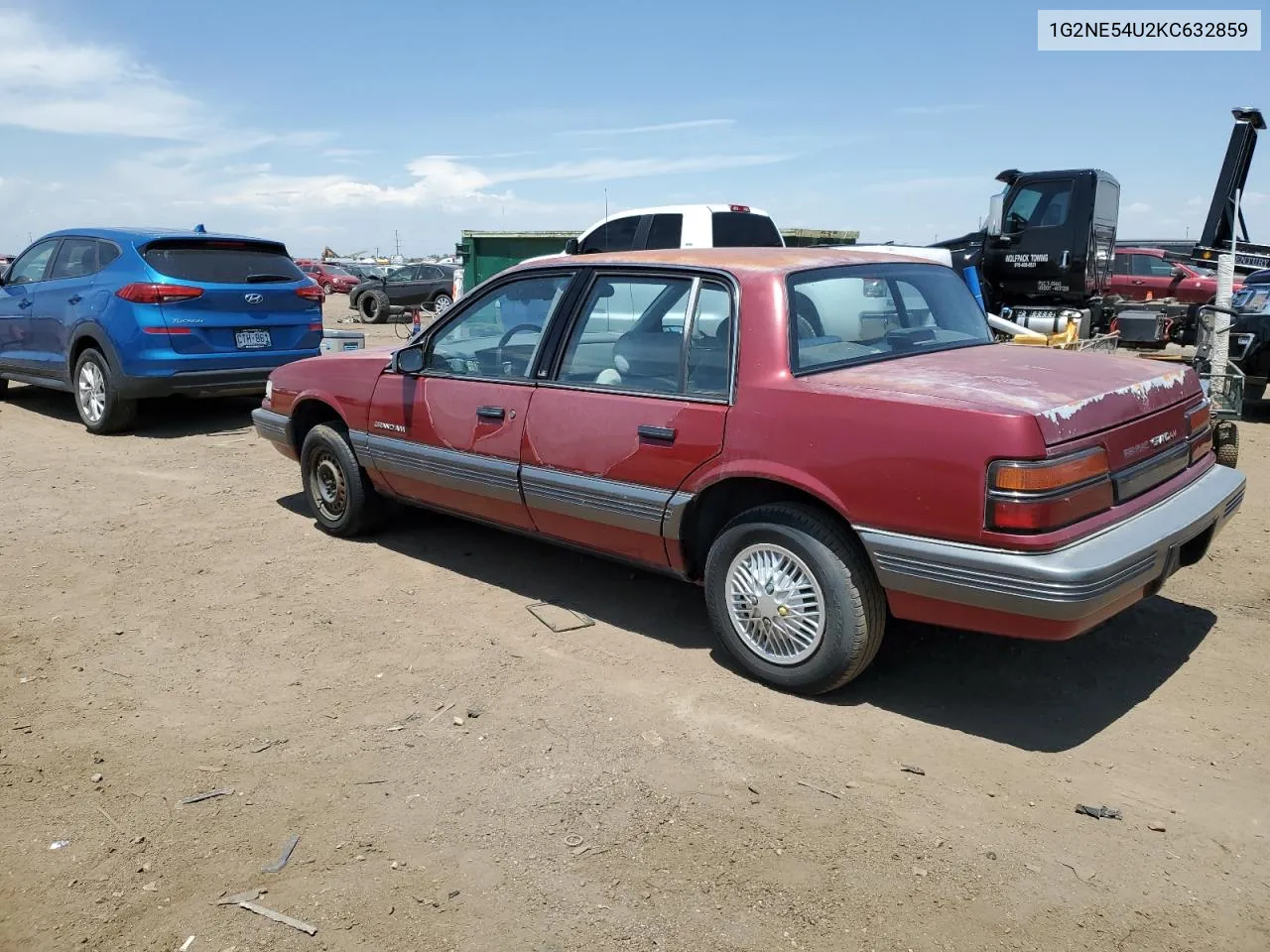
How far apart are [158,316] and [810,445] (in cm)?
683

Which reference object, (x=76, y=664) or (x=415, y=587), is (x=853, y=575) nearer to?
(x=415, y=587)

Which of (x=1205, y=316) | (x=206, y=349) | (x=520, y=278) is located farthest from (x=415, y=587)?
(x=1205, y=316)

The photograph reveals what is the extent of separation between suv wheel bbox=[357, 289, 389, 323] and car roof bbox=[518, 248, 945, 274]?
20.4 metres

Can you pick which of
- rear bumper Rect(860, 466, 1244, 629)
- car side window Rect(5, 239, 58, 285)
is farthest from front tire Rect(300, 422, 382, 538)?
car side window Rect(5, 239, 58, 285)

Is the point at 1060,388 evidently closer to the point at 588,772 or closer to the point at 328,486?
the point at 588,772

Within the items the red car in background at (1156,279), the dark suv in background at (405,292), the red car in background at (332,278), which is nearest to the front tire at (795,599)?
the red car in background at (1156,279)

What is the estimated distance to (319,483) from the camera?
596 centimetres

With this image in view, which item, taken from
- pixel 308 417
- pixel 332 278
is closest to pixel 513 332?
pixel 308 417

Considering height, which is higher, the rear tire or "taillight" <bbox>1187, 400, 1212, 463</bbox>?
"taillight" <bbox>1187, 400, 1212, 463</bbox>

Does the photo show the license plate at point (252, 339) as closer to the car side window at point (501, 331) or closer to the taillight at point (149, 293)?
the taillight at point (149, 293)

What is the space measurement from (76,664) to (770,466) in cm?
297

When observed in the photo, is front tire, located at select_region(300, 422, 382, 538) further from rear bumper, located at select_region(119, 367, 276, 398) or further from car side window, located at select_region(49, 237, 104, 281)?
car side window, located at select_region(49, 237, 104, 281)

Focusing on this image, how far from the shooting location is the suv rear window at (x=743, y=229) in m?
11.1

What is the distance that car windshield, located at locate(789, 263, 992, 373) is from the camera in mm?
3906
